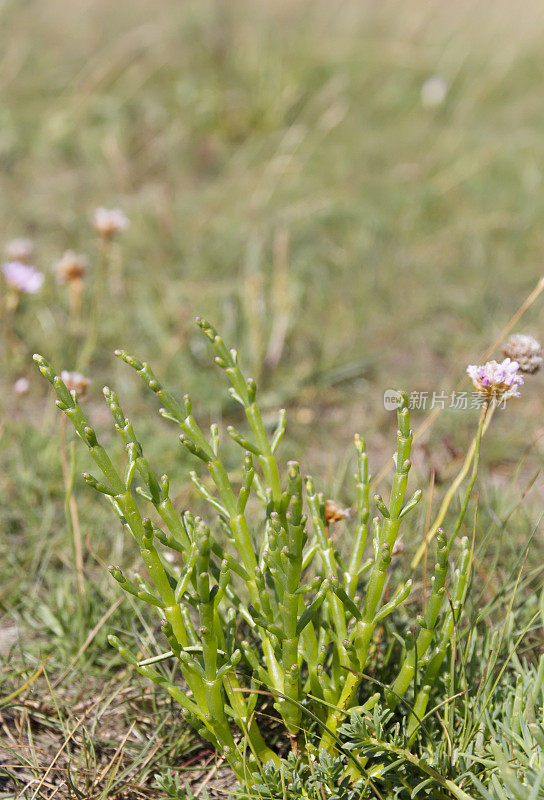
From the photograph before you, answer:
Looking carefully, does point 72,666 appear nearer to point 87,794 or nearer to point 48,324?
point 87,794

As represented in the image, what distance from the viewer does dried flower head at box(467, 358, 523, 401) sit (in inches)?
48.8

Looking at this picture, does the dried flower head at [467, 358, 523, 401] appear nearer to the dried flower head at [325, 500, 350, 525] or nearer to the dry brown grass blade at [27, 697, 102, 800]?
the dried flower head at [325, 500, 350, 525]

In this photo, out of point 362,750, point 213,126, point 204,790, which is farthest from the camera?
point 213,126

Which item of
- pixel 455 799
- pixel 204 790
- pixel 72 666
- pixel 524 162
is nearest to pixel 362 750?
pixel 455 799

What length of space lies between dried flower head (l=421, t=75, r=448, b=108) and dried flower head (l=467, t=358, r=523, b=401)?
3919mm

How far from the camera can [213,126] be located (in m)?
4.45

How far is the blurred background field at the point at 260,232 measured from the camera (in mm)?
1979

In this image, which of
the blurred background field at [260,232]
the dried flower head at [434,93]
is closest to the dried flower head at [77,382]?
the blurred background field at [260,232]

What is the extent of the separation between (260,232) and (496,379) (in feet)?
7.97

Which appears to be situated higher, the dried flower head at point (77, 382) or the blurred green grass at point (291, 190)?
the blurred green grass at point (291, 190)

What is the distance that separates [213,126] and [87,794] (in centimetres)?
391

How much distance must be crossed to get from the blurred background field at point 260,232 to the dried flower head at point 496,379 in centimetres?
24

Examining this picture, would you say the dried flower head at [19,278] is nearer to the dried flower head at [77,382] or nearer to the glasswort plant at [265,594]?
the dried flower head at [77,382]

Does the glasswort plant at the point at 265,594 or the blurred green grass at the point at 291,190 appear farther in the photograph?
the blurred green grass at the point at 291,190
